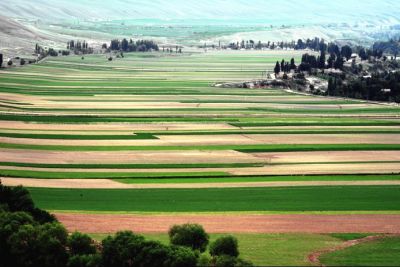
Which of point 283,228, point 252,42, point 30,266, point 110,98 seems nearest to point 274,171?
point 283,228

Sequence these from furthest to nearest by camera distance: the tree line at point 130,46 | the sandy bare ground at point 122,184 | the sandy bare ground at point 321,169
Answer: the tree line at point 130,46
the sandy bare ground at point 321,169
the sandy bare ground at point 122,184

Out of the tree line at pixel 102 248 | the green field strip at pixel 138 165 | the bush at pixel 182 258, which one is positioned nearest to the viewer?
the bush at pixel 182 258

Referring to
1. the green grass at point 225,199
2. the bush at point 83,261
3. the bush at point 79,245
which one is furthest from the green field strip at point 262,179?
the bush at point 83,261

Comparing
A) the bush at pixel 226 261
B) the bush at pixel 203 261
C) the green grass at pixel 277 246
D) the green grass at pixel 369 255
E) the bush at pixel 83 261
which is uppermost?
the bush at pixel 226 261

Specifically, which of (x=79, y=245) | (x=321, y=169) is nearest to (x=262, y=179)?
(x=321, y=169)

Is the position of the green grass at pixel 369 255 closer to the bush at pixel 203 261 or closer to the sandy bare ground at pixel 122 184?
the bush at pixel 203 261

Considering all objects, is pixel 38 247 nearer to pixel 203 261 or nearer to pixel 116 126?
pixel 203 261

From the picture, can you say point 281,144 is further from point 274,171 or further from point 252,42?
point 252,42
